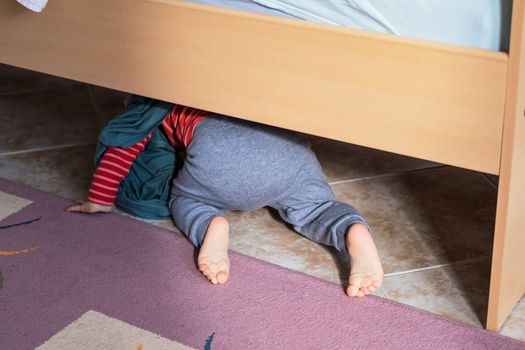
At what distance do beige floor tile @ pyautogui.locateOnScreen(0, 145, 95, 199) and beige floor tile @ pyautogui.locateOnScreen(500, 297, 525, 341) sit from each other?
75 centimetres

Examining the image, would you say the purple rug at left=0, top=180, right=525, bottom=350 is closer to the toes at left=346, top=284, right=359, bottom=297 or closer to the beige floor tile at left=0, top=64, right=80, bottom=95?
the toes at left=346, top=284, right=359, bottom=297

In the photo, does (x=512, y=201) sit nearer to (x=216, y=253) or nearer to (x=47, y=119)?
(x=216, y=253)

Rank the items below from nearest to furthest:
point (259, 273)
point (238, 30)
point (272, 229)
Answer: point (238, 30), point (259, 273), point (272, 229)

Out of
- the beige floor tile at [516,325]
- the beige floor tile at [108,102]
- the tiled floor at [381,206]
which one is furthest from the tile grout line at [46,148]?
the beige floor tile at [516,325]

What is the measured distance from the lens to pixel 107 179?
4.59 ft

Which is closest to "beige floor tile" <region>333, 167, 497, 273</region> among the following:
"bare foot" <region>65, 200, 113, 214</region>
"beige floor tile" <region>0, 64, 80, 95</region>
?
"bare foot" <region>65, 200, 113, 214</region>

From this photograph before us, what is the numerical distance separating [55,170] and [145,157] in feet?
0.74

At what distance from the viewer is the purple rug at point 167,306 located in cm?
110

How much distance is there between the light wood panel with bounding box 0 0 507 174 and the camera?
96cm

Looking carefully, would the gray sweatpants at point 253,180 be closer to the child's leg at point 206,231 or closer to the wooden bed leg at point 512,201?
the child's leg at point 206,231

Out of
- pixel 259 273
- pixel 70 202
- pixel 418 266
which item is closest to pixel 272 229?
pixel 259 273

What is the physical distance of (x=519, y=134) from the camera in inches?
37.7

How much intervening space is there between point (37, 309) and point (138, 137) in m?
0.35

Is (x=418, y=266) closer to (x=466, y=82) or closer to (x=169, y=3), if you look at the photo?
(x=466, y=82)
